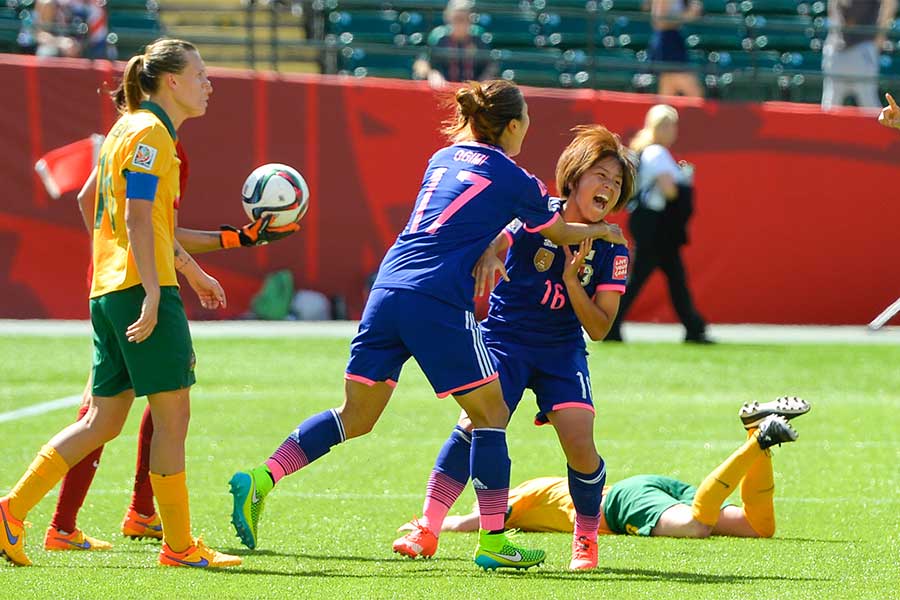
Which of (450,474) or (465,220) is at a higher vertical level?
(465,220)

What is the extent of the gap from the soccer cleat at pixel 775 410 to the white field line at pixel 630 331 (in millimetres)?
8465

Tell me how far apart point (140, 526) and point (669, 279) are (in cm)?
872

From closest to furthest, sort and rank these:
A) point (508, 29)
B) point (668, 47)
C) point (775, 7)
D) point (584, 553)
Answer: point (584, 553), point (668, 47), point (508, 29), point (775, 7)

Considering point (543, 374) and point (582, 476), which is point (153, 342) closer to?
point (543, 374)

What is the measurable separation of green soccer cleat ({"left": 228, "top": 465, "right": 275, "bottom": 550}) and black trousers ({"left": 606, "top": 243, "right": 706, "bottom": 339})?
876cm

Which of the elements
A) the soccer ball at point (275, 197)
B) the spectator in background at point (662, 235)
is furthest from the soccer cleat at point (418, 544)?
the spectator in background at point (662, 235)

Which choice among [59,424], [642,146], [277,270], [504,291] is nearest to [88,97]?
[277,270]

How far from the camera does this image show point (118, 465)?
27.2ft

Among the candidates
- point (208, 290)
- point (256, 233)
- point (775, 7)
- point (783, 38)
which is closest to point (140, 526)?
point (208, 290)

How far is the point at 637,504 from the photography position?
21.0 feet

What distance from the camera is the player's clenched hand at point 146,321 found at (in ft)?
16.8

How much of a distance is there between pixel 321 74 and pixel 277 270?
256 centimetres

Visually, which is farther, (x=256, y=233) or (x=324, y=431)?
(x=256, y=233)

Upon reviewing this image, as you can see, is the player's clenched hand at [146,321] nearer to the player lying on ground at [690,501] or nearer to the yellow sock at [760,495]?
the player lying on ground at [690,501]
